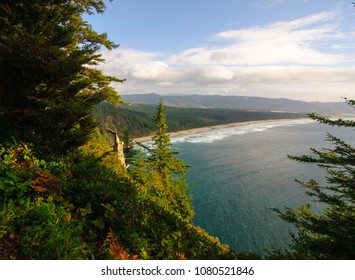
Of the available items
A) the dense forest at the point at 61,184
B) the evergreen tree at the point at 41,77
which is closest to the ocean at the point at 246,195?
the dense forest at the point at 61,184

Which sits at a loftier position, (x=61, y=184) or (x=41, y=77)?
(x=41, y=77)

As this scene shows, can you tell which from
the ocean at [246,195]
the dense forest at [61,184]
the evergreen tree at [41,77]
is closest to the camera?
the dense forest at [61,184]

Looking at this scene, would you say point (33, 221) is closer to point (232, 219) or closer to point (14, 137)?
point (14, 137)

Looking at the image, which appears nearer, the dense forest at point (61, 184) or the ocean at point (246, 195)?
the dense forest at point (61, 184)

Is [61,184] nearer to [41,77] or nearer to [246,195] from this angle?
[41,77]

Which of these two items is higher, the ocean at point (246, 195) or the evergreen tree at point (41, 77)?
the evergreen tree at point (41, 77)

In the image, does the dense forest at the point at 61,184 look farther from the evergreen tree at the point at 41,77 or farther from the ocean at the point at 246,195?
the ocean at the point at 246,195

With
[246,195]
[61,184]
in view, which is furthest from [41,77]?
[246,195]

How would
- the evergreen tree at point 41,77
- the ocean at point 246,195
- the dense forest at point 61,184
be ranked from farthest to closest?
the ocean at point 246,195 → the evergreen tree at point 41,77 → the dense forest at point 61,184

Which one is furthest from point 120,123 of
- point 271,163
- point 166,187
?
point 166,187
